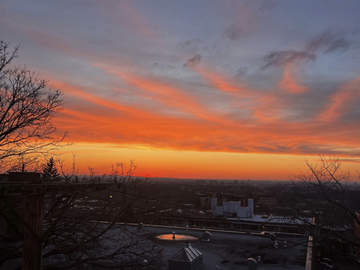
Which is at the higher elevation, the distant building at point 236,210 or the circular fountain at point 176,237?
the circular fountain at point 176,237

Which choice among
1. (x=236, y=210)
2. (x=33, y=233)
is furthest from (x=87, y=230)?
(x=236, y=210)

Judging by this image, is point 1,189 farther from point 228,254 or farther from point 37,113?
point 228,254

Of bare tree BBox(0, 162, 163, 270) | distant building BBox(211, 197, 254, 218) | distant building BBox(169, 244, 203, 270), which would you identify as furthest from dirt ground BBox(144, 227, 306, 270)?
distant building BBox(211, 197, 254, 218)

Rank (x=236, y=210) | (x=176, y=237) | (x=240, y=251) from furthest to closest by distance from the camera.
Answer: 1. (x=236, y=210)
2. (x=176, y=237)
3. (x=240, y=251)

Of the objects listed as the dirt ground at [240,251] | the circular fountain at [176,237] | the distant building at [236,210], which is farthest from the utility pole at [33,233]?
the distant building at [236,210]

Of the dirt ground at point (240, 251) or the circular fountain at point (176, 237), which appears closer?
the dirt ground at point (240, 251)

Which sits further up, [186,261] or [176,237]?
[186,261]

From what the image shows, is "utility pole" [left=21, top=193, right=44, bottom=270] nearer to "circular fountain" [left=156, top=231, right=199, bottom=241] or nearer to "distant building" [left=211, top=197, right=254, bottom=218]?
"circular fountain" [left=156, top=231, right=199, bottom=241]

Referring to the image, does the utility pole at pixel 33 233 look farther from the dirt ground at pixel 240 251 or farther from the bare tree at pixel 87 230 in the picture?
the dirt ground at pixel 240 251

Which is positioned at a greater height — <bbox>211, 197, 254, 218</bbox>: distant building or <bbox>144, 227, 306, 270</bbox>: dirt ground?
<bbox>144, 227, 306, 270</bbox>: dirt ground

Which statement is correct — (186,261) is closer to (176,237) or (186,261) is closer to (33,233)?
(33,233)

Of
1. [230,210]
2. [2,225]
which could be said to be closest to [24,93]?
[2,225]

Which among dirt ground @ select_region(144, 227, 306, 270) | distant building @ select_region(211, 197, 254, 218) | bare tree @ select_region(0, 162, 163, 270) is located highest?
bare tree @ select_region(0, 162, 163, 270)
